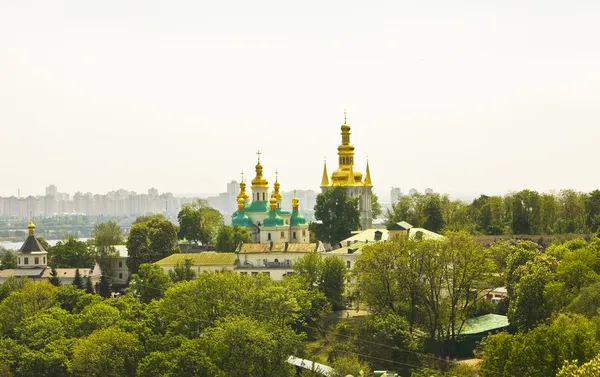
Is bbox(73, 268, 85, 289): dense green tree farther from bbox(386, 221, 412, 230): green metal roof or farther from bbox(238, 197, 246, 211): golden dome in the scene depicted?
bbox(386, 221, 412, 230): green metal roof

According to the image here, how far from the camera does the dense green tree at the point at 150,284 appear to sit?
175 feet

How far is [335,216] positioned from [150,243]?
1127cm

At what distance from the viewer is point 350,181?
7444cm

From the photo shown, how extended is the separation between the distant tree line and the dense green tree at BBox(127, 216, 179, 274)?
53.6 ft

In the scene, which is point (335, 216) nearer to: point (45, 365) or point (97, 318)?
point (97, 318)

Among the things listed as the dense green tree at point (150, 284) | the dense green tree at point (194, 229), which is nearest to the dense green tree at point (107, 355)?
the dense green tree at point (150, 284)

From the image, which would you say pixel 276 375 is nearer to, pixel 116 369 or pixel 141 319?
pixel 116 369

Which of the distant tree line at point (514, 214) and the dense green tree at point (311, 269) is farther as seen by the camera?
the distant tree line at point (514, 214)

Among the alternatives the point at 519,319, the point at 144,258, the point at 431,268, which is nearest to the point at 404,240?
the point at 431,268

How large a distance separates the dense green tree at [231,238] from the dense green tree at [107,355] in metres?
24.0

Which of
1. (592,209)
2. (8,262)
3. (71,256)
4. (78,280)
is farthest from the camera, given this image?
(8,262)

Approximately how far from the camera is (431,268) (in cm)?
4566

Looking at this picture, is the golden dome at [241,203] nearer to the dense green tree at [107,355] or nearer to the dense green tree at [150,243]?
the dense green tree at [150,243]

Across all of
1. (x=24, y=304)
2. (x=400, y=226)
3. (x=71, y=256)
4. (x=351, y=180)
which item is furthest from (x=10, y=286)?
(x=351, y=180)
